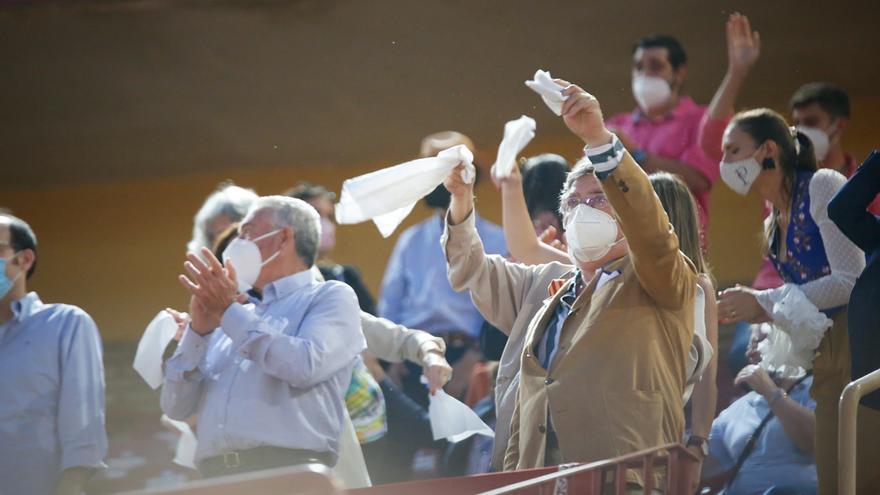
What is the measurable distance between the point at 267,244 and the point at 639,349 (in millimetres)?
1205

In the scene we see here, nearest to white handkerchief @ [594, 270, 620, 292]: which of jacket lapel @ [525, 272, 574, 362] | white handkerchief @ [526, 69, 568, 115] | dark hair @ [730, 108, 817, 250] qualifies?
jacket lapel @ [525, 272, 574, 362]

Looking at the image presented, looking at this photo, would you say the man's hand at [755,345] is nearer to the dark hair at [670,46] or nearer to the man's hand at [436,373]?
the man's hand at [436,373]

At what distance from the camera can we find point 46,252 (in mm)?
7484

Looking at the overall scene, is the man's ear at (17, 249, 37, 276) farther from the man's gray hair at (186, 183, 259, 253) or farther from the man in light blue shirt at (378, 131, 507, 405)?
the man in light blue shirt at (378, 131, 507, 405)

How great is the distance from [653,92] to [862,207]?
1538 mm

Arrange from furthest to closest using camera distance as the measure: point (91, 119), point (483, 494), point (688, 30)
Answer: point (91, 119), point (688, 30), point (483, 494)

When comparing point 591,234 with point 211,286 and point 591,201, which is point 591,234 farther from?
point 211,286

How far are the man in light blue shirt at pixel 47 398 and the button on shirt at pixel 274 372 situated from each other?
18.1 inches

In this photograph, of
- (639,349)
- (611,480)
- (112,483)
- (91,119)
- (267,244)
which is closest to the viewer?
(611,480)

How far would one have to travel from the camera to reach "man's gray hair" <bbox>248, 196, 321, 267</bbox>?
12.2 feet

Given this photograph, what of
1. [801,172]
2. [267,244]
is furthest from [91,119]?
[801,172]

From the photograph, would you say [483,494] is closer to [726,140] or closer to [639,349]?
[639,349]

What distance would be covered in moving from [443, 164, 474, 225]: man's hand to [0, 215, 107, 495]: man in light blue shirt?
124 cm

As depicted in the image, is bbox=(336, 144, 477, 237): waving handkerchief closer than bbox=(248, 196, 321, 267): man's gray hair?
Yes
